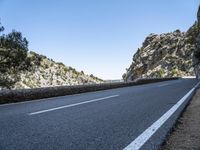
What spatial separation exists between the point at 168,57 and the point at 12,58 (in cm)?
11578

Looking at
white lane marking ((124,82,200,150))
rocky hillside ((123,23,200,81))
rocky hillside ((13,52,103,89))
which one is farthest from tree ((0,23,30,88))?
rocky hillside ((123,23,200,81))

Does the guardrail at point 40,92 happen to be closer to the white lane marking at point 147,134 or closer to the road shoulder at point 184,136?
the white lane marking at point 147,134

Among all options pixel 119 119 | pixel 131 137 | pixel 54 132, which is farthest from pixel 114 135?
pixel 119 119

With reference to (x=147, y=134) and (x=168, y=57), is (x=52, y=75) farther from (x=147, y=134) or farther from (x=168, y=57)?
(x=147, y=134)

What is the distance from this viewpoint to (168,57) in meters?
132

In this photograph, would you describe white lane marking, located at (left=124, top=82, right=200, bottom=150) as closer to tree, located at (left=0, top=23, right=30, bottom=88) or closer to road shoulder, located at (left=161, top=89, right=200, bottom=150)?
road shoulder, located at (left=161, top=89, right=200, bottom=150)

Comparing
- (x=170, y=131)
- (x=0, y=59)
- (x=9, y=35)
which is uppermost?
(x=9, y=35)

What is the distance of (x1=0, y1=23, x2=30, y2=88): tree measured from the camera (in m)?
23.4

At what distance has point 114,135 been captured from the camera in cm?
406

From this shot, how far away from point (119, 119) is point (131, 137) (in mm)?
1572

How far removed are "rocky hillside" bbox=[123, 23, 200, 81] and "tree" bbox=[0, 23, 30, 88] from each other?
89.7 meters

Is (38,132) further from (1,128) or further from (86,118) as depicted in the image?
(86,118)

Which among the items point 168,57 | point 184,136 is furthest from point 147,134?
point 168,57

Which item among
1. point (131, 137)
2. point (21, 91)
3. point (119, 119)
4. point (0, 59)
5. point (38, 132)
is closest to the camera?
point (131, 137)
